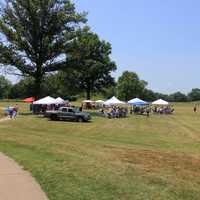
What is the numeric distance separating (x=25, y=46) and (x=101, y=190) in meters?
46.5

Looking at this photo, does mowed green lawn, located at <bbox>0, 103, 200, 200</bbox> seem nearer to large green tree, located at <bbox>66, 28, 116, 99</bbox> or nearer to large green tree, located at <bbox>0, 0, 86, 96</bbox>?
large green tree, located at <bbox>0, 0, 86, 96</bbox>

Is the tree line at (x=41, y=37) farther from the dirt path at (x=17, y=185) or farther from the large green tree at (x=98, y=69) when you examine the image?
the dirt path at (x=17, y=185)

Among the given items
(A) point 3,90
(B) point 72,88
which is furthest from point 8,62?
(A) point 3,90

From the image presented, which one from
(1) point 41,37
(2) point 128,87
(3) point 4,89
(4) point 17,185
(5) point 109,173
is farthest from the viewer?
(3) point 4,89

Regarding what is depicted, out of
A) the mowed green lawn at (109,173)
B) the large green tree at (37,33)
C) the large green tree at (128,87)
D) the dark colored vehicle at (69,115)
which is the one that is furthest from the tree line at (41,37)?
the large green tree at (128,87)

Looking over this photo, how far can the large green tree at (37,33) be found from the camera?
173ft


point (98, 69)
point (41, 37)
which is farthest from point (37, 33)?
point (98, 69)

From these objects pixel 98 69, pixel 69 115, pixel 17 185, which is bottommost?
pixel 17 185

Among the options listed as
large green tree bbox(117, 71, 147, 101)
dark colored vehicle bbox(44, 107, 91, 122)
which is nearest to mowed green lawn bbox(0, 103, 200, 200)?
dark colored vehicle bbox(44, 107, 91, 122)

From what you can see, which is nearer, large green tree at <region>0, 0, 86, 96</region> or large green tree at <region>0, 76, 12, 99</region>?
large green tree at <region>0, 0, 86, 96</region>

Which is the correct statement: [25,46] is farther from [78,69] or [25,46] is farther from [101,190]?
[101,190]

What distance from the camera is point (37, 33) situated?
53.3m

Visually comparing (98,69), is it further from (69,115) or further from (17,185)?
(17,185)

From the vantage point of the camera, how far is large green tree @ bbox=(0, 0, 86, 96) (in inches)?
2082
